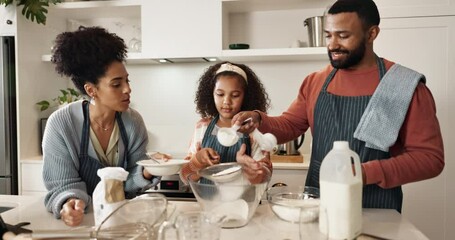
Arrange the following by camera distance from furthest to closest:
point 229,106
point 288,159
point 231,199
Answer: point 288,159 → point 229,106 → point 231,199

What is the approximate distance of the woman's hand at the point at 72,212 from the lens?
3.36 feet

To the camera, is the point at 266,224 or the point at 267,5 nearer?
the point at 266,224

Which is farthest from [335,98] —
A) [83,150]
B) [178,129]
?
[178,129]

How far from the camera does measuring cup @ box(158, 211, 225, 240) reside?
0.81m

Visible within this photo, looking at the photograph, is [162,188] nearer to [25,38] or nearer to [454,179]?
[25,38]

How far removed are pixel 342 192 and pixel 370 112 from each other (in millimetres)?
450

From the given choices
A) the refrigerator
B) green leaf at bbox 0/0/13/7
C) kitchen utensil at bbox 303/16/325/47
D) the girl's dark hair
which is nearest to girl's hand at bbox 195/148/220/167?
the girl's dark hair

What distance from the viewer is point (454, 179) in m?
2.02

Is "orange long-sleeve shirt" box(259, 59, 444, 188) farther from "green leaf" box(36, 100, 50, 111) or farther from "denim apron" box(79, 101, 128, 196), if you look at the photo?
"green leaf" box(36, 100, 50, 111)

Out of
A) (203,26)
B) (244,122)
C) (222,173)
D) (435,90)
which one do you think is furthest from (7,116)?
(435,90)

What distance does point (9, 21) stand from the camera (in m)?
2.52

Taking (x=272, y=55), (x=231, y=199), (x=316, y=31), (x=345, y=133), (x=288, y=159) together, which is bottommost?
(x=288, y=159)

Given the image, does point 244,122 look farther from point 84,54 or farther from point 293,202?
point 84,54

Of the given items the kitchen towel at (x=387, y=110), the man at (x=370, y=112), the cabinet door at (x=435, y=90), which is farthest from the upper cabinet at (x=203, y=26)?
the kitchen towel at (x=387, y=110)
